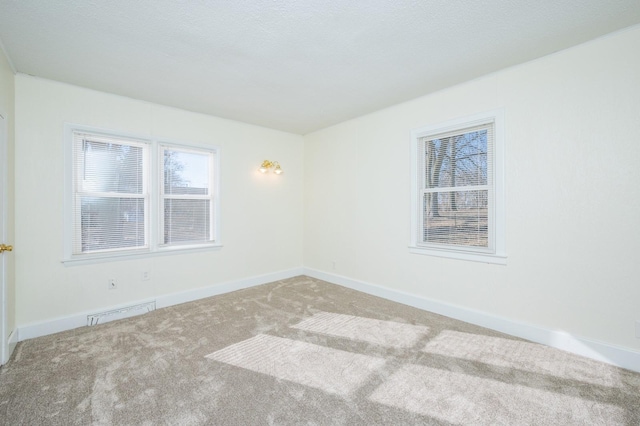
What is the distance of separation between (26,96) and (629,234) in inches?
215

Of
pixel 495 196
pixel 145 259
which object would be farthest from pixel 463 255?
pixel 145 259

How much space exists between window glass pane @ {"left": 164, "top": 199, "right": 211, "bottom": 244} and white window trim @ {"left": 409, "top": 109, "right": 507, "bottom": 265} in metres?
2.86

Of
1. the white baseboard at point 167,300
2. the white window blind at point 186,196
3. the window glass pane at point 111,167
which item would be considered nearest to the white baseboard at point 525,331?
the white baseboard at point 167,300

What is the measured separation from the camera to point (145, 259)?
3516 mm

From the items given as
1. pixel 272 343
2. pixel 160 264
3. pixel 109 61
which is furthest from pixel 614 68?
pixel 160 264

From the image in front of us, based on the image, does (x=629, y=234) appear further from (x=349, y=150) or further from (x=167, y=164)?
(x=167, y=164)

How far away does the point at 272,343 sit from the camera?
2.62 m

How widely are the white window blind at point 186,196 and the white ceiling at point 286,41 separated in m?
0.88

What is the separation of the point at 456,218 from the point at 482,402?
1933 mm

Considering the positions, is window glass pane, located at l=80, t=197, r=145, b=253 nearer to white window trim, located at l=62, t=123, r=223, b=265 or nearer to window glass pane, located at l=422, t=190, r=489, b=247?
white window trim, located at l=62, t=123, r=223, b=265

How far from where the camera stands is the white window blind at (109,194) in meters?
3.12

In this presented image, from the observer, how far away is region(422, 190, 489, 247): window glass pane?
309 centimetres

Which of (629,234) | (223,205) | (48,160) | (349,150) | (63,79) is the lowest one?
(629,234)

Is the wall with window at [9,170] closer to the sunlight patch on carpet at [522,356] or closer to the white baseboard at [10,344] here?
the white baseboard at [10,344]
